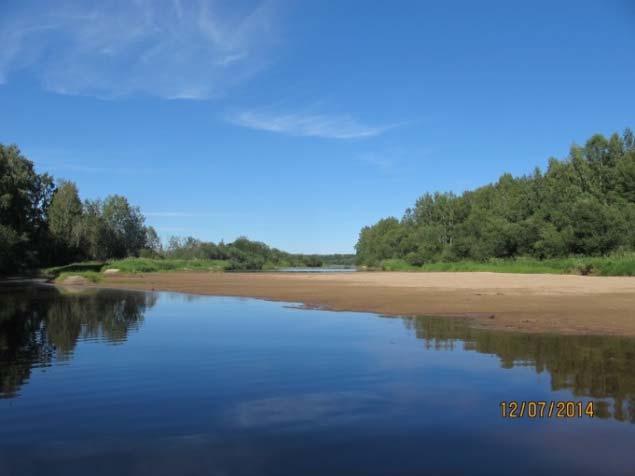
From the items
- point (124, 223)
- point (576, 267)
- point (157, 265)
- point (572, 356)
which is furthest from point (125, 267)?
point (572, 356)

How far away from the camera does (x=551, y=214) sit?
7456cm

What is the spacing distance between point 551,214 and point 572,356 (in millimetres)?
69580

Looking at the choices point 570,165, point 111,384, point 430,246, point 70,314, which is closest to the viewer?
point 111,384

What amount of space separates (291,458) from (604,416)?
501 centimetres

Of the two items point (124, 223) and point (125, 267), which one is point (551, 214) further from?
point (124, 223)

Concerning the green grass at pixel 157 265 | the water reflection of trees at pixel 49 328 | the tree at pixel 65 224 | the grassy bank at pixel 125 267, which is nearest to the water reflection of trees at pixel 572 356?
the water reflection of trees at pixel 49 328

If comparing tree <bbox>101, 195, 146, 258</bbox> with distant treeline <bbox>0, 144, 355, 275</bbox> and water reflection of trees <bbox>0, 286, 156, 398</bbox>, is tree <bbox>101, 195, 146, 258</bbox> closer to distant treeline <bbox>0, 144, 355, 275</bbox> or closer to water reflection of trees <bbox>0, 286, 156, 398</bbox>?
distant treeline <bbox>0, 144, 355, 275</bbox>

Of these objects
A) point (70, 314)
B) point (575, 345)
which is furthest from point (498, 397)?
point (70, 314)

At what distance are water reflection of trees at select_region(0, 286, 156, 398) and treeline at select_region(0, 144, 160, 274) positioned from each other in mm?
39992

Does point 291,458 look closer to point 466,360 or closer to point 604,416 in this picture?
point 604,416

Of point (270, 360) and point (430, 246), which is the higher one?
point (430, 246)

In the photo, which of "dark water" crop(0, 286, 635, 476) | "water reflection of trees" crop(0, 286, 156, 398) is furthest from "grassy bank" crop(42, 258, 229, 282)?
"dark water" crop(0, 286, 635, 476)

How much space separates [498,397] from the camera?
8875 mm

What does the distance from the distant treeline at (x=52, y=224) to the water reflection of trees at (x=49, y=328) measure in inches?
1579
